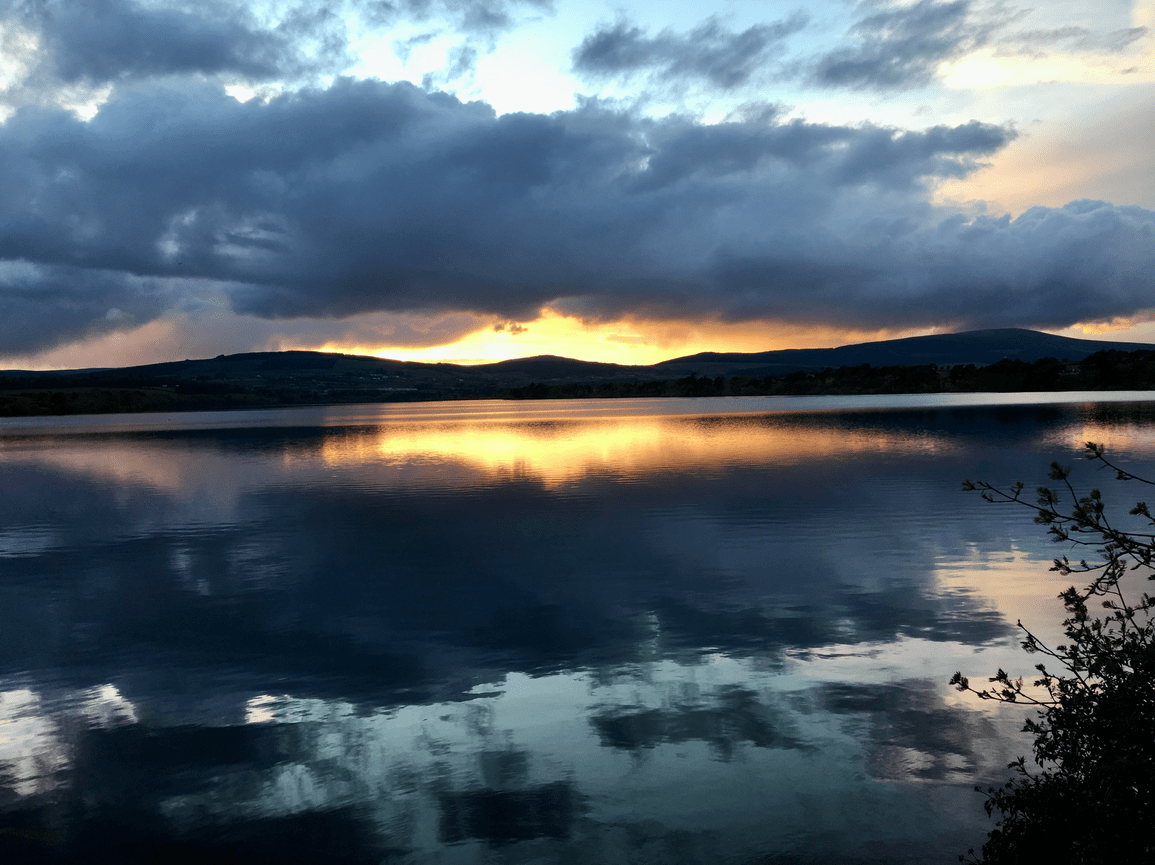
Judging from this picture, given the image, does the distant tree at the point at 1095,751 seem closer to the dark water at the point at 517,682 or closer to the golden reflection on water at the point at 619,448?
the dark water at the point at 517,682

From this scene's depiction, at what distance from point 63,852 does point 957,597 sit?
52.1ft

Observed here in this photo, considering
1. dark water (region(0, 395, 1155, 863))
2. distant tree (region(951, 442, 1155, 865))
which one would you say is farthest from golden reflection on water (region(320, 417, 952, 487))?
distant tree (region(951, 442, 1155, 865))

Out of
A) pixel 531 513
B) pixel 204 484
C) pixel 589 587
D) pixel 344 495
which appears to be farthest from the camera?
pixel 204 484

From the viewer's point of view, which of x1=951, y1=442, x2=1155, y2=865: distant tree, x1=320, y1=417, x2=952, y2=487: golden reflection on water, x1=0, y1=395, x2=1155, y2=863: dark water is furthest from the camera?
x1=320, y1=417, x2=952, y2=487: golden reflection on water

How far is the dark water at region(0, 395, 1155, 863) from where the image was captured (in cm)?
847

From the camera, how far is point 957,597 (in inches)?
661

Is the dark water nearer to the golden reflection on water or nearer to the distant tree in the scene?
the distant tree

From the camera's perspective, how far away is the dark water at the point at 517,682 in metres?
8.47

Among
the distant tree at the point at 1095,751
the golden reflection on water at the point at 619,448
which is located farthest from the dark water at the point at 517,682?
the golden reflection on water at the point at 619,448

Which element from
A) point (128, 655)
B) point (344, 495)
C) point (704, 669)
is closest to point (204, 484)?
point (344, 495)

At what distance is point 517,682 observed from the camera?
41.4 ft

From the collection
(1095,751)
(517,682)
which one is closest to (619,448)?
(517,682)

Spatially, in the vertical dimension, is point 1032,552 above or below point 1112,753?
below

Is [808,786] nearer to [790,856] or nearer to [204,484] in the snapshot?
[790,856]
